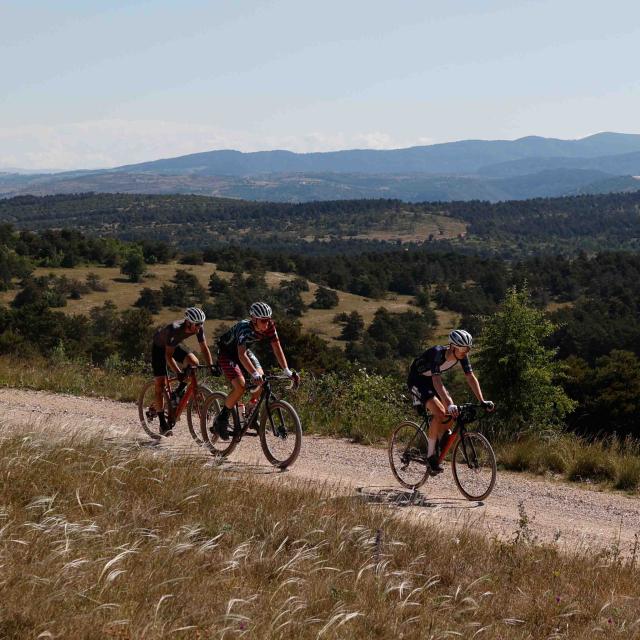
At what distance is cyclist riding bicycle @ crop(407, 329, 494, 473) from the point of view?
877 centimetres

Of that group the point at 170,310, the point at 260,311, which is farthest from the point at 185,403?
the point at 170,310

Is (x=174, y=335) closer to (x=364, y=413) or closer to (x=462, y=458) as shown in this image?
(x=364, y=413)

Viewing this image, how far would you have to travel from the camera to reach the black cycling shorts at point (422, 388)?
30.0 feet

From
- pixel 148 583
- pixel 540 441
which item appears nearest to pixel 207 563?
pixel 148 583

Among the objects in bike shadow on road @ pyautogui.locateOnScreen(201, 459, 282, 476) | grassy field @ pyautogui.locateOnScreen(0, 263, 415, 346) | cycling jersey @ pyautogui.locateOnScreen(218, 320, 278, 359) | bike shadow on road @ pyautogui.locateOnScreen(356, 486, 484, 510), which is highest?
cycling jersey @ pyautogui.locateOnScreen(218, 320, 278, 359)

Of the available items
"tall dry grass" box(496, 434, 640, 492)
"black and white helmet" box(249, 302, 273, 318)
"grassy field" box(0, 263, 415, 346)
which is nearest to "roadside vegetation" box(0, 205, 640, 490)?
"tall dry grass" box(496, 434, 640, 492)

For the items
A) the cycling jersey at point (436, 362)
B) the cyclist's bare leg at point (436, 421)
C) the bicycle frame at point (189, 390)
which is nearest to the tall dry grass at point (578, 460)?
the cyclist's bare leg at point (436, 421)

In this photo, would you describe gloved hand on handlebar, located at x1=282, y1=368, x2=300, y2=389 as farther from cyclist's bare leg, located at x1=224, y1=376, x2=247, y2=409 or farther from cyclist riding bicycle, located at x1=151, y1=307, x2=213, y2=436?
cyclist riding bicycle, located at x1=151, y1=307, x2=213, y2=436

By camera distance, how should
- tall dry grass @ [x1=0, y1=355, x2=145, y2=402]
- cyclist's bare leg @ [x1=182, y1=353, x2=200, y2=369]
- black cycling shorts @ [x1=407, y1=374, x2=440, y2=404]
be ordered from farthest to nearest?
tall dry grass @ [x1=0, y1=355, x2=145, y2=402] < cyclist's bare leg @ [x1=182, y1=353, x2=200, y2=369] < black cycling shorts @ [x1=407, y1=374, x2=440, y2=404]

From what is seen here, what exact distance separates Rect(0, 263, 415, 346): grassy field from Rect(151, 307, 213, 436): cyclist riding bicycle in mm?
64063

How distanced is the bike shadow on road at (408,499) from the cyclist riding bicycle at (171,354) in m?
2.88

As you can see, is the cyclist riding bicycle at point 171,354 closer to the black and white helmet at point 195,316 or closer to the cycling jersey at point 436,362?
the black and white helmet at point 195,316

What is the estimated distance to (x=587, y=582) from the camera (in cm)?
576

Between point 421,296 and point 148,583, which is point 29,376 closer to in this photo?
point 148,583
